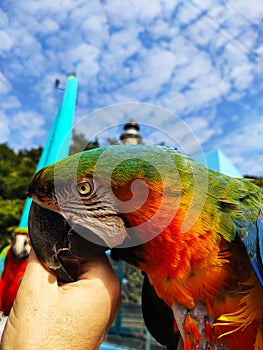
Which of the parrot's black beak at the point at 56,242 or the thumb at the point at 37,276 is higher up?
the parrot's black beak at the point at 56,242

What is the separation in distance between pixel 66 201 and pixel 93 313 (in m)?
0.39

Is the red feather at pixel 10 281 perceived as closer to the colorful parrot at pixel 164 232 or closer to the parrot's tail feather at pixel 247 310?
the colorful parrot at pixel 164 232

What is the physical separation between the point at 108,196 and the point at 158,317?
743mm

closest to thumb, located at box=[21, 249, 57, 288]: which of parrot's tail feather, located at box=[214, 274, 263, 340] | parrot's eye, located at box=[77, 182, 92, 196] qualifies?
parrot's eye, located at box=[77, 182, 92, 196]

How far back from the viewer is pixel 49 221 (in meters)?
1.25

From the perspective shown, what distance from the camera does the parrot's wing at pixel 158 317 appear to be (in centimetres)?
160

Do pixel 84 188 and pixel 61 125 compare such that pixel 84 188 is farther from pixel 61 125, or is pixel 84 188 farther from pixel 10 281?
pixel 61 125

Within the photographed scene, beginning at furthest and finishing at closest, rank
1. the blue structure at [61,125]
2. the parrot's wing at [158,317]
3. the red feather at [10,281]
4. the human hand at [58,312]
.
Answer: the blue structure at [61,125] → the red feather at [10,281] → the parrot's wing at [158,317] → the human hand at [58,312]

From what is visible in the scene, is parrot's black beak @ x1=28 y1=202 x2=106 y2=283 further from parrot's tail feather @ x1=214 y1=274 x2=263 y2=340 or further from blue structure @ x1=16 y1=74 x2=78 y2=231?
blue structure @ x1=16 y1=74 x2=78 y2=231

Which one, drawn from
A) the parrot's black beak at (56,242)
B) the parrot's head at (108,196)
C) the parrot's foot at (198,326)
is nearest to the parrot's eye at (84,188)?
the parrot's head at (108,196)

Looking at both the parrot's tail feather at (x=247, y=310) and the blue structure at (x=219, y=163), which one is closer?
the parrot's tail feather at (x=247, y=310)

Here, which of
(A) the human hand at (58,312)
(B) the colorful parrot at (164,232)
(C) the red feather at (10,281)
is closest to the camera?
(A) the human hand at (58,312)

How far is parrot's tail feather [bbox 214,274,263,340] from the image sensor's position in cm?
122

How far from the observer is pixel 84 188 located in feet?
4.09
